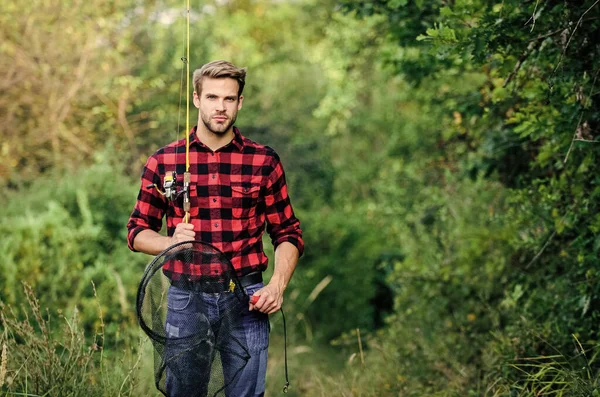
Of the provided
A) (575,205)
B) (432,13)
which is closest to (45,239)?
(432,13)

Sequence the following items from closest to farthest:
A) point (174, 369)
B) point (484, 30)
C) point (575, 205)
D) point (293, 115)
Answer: point (174, 369), point (484, 30), point (575, 205), point (293, 115)

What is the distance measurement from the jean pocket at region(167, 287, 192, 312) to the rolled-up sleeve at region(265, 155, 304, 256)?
0.60 m

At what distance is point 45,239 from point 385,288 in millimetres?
8152

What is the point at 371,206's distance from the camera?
41.2 feet

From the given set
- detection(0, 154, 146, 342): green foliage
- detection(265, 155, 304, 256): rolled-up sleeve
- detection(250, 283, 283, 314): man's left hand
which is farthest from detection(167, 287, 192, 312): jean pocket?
detection(0, 154, 146, 342): green foliage

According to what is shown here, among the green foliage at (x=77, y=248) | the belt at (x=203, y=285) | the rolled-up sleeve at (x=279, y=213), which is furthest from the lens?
the green foliage at (x=77, y=248)

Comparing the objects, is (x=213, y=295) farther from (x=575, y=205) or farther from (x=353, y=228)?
(x=353, y=228)

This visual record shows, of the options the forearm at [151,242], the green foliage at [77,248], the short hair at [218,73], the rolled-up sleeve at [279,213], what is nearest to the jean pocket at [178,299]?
the forearm at [151,242]

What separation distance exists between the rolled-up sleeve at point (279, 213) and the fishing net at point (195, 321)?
0.43m

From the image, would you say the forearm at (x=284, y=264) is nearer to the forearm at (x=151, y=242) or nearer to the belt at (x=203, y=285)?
the belt at (x=203, y=285)

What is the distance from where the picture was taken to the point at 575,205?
16.3 ft

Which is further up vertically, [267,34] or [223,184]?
[267,34]

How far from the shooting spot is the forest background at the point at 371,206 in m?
4.56

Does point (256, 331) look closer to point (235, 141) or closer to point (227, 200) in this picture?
point (227, 200)
